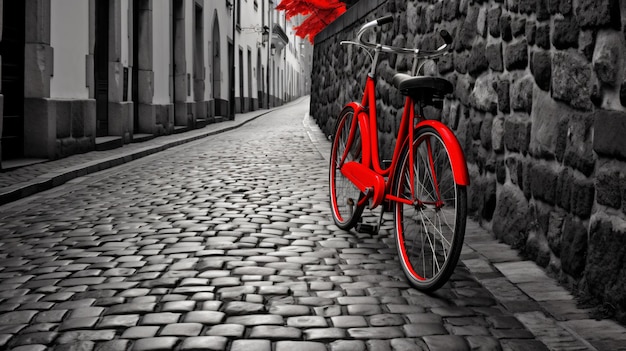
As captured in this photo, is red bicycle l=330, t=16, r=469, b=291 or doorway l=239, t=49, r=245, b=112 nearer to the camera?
red bicycle l=330, t=16, r=469, b=291

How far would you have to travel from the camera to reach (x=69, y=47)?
11.2m

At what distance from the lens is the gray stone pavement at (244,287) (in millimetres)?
3201

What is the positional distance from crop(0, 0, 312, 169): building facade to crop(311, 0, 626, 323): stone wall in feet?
17.7

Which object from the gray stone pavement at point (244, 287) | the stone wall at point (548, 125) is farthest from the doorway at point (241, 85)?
the stone wall at point (548, 125)

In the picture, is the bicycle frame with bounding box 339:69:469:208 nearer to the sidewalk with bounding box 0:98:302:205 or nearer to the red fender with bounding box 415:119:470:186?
the red fender with bounding box 415:119:470:186

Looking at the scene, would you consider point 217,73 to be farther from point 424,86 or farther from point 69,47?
point 424,86

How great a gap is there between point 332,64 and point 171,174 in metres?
6.05

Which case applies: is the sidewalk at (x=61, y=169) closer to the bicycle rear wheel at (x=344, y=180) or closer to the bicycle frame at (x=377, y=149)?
the bicycle rear wheel at (x=344, y=180)

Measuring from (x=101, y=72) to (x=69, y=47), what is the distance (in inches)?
91.9

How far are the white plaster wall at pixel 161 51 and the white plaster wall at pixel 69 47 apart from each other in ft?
15.4

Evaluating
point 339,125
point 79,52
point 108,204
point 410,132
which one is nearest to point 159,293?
point 410,132

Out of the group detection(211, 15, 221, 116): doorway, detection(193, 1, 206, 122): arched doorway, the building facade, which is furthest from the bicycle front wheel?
detection(211, 15, 221, 116): doorway

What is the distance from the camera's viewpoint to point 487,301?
380 centimetres

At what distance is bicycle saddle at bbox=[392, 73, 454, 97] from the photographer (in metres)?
4.10
